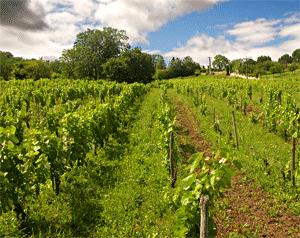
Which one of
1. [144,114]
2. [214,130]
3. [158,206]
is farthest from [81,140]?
[144,114]

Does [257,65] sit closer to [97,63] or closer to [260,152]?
[97,63]

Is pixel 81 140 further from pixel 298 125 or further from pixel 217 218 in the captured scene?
pixel 298 125

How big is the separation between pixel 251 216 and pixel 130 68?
192 ft

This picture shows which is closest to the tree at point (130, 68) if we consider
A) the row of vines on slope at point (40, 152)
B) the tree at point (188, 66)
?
the tree at point (188, 66)

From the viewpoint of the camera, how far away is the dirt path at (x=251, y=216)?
7688 millimetres

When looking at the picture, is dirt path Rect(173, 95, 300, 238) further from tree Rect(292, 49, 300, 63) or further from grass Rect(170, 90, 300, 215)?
tree Rect(292, 49, 300, 63)

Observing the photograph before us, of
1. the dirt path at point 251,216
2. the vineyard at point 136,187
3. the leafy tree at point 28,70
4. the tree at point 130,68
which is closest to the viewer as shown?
the vineyard at point 136,187

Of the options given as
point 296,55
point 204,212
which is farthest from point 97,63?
point 296,55

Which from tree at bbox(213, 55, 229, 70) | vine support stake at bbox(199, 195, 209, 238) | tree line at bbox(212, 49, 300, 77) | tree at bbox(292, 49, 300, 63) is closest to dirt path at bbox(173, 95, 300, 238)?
vine support stake at bbox(199, 195, 209, 238)

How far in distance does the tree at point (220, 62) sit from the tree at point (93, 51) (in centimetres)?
4820

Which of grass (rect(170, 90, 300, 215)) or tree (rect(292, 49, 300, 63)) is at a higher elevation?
tree (rect(292, 49, 300, 63))

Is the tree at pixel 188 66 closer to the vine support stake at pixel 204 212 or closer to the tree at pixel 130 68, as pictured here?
the tree at pixel 130 68

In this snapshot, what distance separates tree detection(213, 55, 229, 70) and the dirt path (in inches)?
4283

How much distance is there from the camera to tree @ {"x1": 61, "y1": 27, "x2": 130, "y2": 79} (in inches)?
2768
